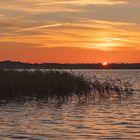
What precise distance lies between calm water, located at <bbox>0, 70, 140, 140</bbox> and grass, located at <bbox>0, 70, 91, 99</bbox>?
3.95 feet

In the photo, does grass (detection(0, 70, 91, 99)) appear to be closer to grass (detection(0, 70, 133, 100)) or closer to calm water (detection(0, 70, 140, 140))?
grass (detection(0, 70, 133, 100))

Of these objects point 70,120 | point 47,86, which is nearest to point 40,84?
point 47,86

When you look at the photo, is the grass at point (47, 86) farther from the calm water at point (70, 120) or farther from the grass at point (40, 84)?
the calm water at point (70, 120)

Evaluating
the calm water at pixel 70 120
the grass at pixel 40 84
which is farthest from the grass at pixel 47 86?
the calm water at pixel 70 120

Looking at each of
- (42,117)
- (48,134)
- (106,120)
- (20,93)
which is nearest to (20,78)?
(20,93)

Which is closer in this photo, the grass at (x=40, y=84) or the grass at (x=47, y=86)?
the grass at (x=40, y=84)

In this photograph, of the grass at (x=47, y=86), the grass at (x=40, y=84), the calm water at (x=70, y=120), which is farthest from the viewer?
the grass at (x=47, y=86)

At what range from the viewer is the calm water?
53.9 feet

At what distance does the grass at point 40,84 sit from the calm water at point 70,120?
3.95 ft

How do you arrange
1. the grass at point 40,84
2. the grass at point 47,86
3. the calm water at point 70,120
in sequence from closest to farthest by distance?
1. the calm water at point 70,120
2. the grass at point 40,84
3. the grass at point 47,86

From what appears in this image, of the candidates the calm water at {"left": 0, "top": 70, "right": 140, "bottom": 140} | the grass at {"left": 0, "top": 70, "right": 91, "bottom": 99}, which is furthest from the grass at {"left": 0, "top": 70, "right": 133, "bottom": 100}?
the calm water at {"left": 0, "top": 70, "right": 140, "bottom": 140}

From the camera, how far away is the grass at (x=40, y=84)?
28.8 meters

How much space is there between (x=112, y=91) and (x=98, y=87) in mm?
1581

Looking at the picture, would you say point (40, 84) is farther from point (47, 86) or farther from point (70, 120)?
point (70, 120)
